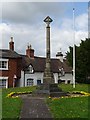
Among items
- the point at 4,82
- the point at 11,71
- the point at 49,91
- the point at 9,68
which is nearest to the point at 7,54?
the point at 9,68

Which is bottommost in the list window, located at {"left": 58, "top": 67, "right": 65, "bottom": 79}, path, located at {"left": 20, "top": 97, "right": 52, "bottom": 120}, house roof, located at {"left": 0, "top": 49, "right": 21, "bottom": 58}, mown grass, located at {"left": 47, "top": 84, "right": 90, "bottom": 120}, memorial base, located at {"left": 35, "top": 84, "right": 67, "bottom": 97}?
path, located at {"left": 20, "top": 97, "right": 52, "bottom": 120}

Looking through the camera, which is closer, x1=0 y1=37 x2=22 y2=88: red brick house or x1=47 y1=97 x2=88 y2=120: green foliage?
x1=47 y1=97 x2=88 y2=120: green foliage

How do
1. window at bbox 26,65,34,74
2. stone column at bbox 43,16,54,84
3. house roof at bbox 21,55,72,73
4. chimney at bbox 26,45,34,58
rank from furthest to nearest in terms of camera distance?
chimney at bbox 26,45,34,58 → house roof at bbox 21,55,72,73 → window at bbox 26,65,34,74 → stone column at bbox 43,16,54,84

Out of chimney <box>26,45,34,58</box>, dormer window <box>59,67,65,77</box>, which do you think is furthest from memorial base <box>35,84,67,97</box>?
dormer window <box>59,67,65,77</box>

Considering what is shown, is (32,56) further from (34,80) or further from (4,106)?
(4,106)

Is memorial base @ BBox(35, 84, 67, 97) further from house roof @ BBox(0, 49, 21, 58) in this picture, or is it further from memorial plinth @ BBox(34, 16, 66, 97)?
house roof @ BBox(0, 49, 21, 58)

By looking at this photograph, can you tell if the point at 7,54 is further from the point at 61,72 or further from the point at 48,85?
the point at 48,85

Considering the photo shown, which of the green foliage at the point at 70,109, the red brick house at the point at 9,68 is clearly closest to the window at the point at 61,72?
the red brick house at the point at 9,68

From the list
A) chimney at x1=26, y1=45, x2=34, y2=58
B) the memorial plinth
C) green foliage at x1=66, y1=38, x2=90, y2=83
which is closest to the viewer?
the memorial plinth

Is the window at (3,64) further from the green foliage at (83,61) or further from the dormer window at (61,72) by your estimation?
the dormer window at (61,72)

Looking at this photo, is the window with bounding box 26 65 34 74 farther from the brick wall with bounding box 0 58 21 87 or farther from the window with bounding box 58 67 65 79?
the window with bounding box 58 67 65 79

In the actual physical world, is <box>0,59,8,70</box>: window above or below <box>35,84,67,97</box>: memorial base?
above

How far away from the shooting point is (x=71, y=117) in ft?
43.5

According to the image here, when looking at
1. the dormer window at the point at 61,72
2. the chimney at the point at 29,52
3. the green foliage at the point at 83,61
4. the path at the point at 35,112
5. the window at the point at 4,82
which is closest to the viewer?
the path at the point at 35,112
